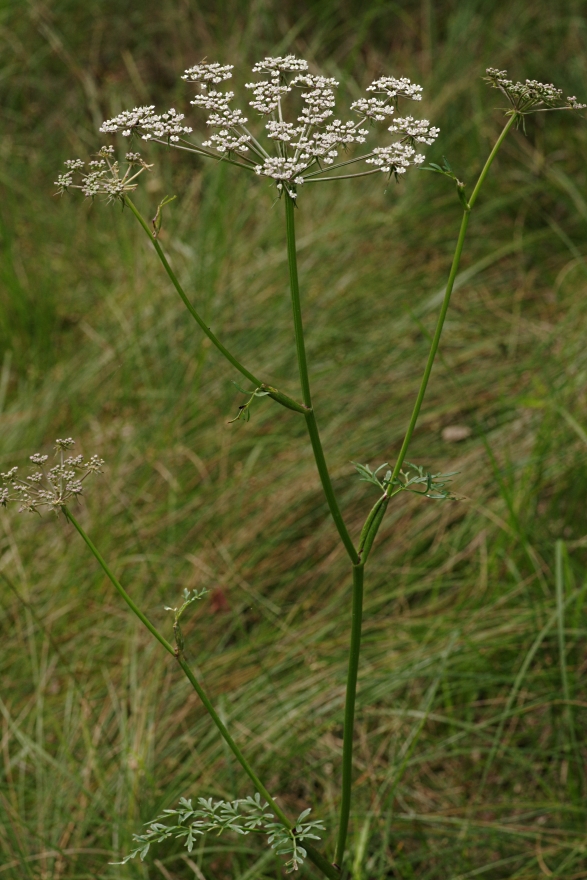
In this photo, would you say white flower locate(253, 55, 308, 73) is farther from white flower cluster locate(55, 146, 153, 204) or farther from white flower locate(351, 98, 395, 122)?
white flower cluster locate(55, 146, 153, 204)

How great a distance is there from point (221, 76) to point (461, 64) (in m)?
4.77

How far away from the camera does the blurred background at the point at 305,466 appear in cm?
275

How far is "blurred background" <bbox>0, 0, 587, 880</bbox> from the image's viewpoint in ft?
9.02

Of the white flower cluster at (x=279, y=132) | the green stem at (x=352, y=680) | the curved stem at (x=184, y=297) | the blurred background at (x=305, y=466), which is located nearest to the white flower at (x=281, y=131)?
the white flower cluster at (x=279, y=132)

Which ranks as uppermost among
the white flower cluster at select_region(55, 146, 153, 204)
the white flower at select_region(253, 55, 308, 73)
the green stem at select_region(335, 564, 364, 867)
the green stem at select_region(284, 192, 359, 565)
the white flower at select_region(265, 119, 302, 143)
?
the white flower at select_region(253, 55, 308, 73)

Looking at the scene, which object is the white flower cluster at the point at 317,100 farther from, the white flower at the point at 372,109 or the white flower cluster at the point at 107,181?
the white flower cluster at the point at 107,181

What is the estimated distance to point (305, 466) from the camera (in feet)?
12.7

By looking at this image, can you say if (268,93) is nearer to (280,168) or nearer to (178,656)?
(280,168)

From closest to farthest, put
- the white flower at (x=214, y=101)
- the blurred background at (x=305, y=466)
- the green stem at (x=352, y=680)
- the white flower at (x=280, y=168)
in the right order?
A: the white flower at (x=280, y=168), the white flower at (x=214, y=101), the green stem at (x=352, y=680), the blurred background at (x=305, y=466)

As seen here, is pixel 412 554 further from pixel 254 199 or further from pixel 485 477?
pixel 254 199

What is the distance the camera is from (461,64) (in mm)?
5695

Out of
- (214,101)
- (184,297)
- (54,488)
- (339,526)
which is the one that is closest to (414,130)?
(214,101)

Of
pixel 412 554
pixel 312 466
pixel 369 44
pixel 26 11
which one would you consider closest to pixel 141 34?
pixel 26 11

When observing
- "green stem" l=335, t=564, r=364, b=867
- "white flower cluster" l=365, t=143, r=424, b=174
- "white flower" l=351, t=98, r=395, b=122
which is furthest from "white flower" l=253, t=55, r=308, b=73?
"green stem" l=335, t=564, r=364, b=867
